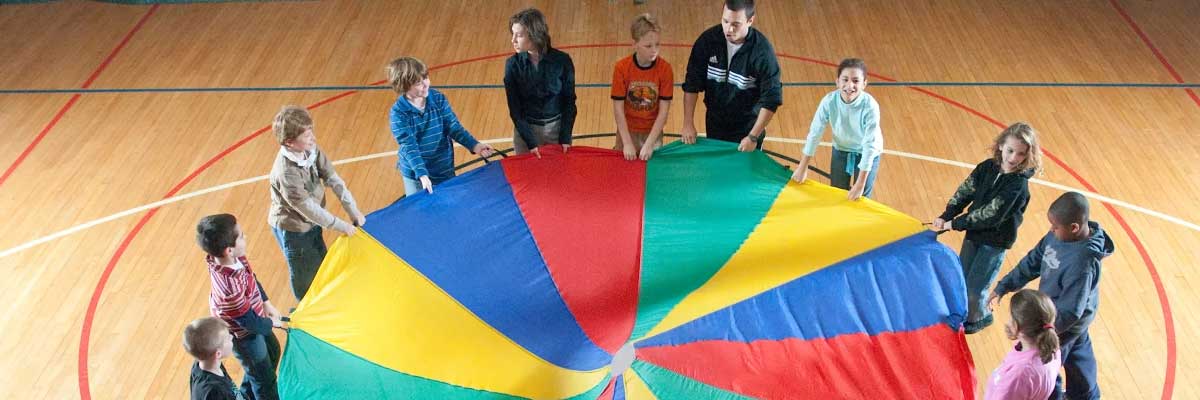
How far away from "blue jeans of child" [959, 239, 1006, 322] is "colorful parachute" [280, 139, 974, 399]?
27 cm

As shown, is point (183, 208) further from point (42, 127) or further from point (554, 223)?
point (554, 223)

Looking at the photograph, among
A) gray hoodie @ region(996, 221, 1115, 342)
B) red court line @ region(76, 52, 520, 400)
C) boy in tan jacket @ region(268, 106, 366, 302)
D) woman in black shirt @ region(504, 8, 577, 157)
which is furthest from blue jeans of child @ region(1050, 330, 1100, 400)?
red court line @ region(76, 52, 520, 400)

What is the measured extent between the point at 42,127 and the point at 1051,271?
5.88 meters

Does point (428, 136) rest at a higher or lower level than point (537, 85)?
lower

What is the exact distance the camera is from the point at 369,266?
12.0 feet

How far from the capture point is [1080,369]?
11.7 feet

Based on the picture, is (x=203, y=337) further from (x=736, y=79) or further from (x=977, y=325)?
(x=977, y=325)

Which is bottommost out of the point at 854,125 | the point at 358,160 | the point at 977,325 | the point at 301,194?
the point at 977,325

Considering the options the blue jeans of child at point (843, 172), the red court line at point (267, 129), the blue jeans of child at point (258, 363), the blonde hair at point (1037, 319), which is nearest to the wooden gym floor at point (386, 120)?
the red court line at point (267, 129)

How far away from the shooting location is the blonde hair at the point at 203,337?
2.83m

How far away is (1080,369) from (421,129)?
281 centimetres

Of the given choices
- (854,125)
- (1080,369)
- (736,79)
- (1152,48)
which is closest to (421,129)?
(736,79)

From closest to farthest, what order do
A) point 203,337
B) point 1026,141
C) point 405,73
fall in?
point 203,337 → point 1026,141 → point 405,73

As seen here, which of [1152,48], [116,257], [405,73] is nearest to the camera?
[405,73]
